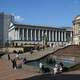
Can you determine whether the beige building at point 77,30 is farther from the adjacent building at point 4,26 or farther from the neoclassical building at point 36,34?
the adjacent building at point 4,26

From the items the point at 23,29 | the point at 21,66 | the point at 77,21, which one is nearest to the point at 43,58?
the point at 21,66

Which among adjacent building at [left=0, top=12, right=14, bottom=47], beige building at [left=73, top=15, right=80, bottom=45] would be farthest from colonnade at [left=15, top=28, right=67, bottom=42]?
beige building at [left=73, top=15, right=80, bottom=45]

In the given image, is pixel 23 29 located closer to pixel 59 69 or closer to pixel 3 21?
pixel 3 21

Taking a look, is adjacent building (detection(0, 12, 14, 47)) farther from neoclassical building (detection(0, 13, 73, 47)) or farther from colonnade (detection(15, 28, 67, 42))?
colonnade (detection(15, 28, 67, 42))

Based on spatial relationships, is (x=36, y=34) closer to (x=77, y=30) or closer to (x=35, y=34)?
(x=35, y=34)

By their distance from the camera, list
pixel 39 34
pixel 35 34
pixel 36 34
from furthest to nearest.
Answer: pixel 36 34 → pixel 39 34 → pixel 35 34

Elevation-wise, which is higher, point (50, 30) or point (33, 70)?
point (50, 30)

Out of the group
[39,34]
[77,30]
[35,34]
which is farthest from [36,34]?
[77,30]

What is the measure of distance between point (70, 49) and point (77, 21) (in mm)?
36835

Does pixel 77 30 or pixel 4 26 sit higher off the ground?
pixel 4 26

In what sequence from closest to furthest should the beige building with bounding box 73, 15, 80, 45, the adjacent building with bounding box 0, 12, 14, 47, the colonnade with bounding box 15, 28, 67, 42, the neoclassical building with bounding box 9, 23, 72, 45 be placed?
the beige building with bounding box 73, 15, 80, 45
the neoclassical building with bounding box 9, 23, 72, 45
the colonnade with bounding box 15, 28, 67, 42
the adjacent building with bounding box 0, 12, 14, 47

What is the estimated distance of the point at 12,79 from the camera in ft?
80.2

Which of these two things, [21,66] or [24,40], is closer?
[21,66]

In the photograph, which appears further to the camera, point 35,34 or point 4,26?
point 4,26
